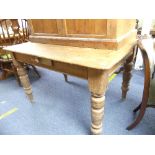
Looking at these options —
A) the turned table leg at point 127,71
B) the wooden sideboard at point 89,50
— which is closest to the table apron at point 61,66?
the wooden sideboard at point 89,50

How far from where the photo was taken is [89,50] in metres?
1.07

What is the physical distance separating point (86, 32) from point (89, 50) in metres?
0.14

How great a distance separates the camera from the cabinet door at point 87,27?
3.40ft

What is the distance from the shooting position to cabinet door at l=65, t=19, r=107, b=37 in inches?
40.8

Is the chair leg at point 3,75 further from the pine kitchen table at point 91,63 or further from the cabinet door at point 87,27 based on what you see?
the cabinet door at point 87,27

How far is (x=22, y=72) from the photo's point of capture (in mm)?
1448

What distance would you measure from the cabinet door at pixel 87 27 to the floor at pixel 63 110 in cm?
78

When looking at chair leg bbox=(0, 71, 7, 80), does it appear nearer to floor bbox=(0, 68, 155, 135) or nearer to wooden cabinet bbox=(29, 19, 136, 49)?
floor bbox=(0, 68, 155, 135)

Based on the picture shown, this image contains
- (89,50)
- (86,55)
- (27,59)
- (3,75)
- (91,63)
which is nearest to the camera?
(91,63)

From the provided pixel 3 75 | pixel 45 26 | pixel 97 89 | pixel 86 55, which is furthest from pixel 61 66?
pixel 3 75

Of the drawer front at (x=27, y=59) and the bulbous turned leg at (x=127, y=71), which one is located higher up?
the drawer front at (x=27, y=59)

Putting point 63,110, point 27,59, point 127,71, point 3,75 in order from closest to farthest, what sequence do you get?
point 27,59 < point 127,71 < point 63,110 < point 3,75

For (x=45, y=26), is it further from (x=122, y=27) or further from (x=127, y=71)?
(x=127, y=71)
